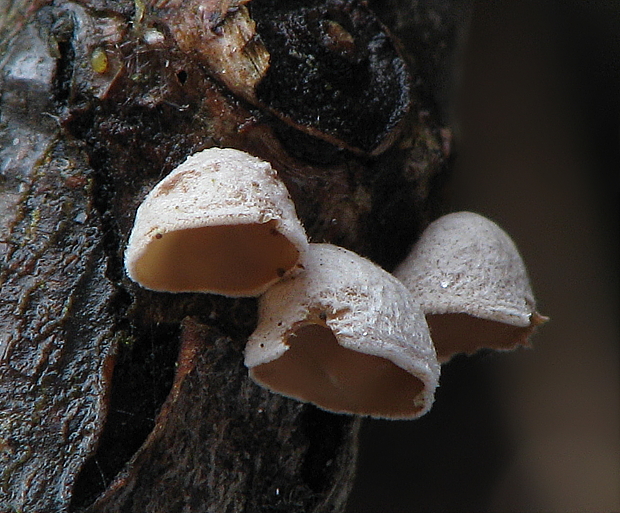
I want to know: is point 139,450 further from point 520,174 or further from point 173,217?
point 520,174

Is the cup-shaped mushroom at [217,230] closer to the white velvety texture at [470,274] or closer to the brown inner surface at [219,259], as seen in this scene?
the brown inner surface at [219,259]

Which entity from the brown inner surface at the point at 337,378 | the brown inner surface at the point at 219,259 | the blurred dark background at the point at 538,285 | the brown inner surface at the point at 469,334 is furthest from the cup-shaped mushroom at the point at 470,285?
the blurred dark background at the point at 538,285

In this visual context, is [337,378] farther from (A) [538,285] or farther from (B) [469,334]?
(A) [538,285]

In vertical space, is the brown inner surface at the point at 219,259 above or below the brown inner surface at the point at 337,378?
above

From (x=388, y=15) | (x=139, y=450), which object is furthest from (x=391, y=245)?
(x=139, y=450)

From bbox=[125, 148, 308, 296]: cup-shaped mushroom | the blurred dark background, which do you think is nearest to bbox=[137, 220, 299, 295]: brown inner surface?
bbox=[125, 148, 308, 296]: cup-shaped mushroom

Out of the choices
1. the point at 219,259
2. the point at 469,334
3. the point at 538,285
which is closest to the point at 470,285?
the point at 469,334
